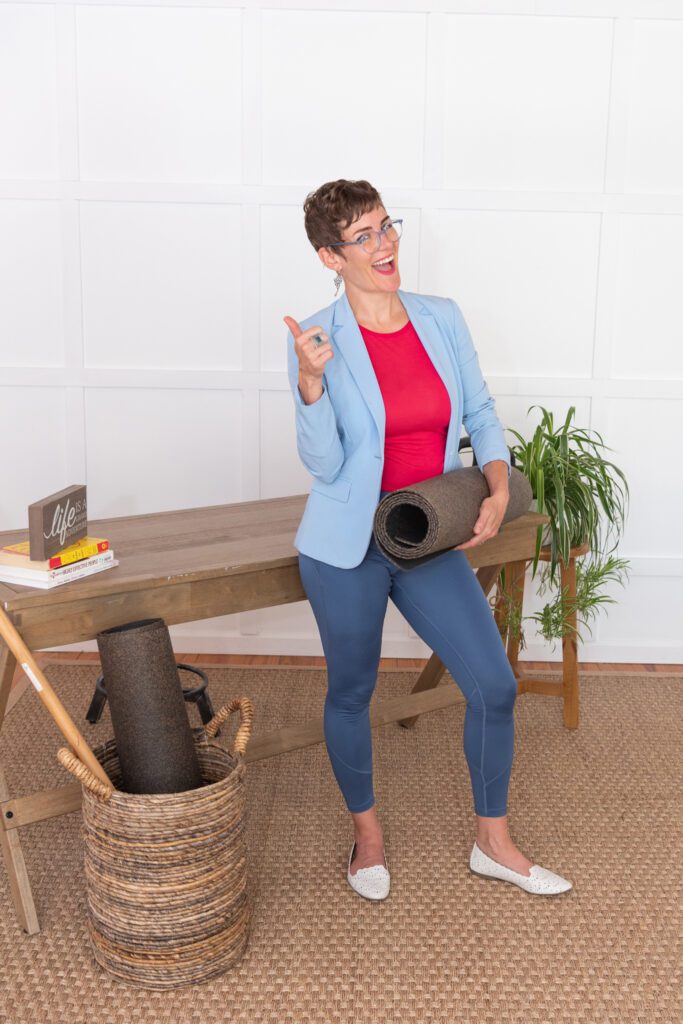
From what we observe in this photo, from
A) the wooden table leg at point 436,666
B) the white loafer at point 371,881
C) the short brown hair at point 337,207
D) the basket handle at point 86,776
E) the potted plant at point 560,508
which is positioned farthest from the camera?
the potted plant at point 560,508

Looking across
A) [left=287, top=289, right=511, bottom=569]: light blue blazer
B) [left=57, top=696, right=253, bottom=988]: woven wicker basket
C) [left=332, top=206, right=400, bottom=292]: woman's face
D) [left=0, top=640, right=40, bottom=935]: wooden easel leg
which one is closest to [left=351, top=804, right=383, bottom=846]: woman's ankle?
[left=57, top=696, right=253, bottom=988]: woven wicker basket

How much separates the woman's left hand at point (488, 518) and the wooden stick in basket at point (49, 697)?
899 millimetres

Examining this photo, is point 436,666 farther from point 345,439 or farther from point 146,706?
A: point 146,706

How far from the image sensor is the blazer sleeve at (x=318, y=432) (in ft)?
6.66

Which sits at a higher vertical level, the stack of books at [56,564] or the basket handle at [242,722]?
the stack of books at [56,564]

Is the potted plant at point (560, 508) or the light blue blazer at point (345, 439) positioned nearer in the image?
the light blue blazer at point (345, 439)

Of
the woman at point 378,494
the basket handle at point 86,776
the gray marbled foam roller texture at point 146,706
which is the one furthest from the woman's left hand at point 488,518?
the basket handle at point 86,776

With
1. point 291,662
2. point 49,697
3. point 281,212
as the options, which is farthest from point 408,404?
point 291,662

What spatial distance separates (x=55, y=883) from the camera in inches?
91.0

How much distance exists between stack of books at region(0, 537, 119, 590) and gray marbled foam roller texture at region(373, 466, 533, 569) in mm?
Answer: 625

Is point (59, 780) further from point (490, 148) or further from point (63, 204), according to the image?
point (490, 148)

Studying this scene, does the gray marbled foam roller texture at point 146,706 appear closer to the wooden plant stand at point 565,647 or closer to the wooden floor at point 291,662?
the wooden plant stand at point 565,647

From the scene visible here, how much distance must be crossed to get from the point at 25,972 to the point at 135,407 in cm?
202

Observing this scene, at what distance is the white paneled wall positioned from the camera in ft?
10.8
